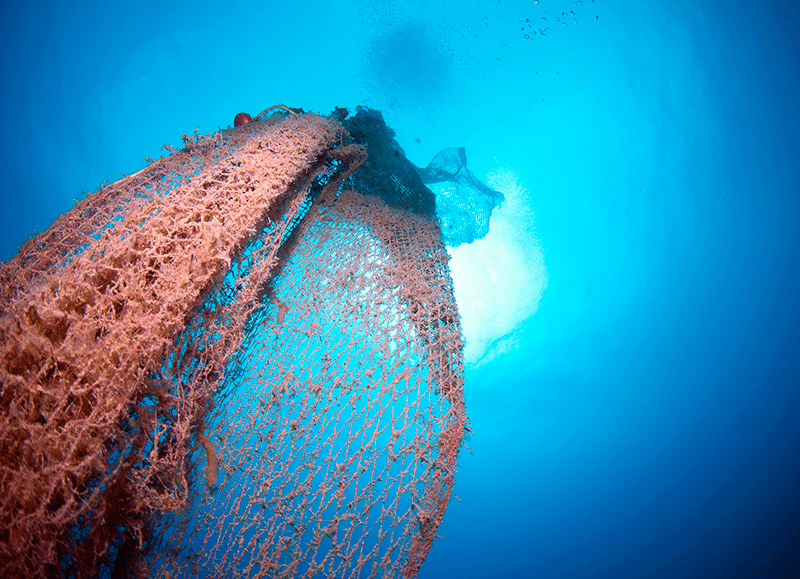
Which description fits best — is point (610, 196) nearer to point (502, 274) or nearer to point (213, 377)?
point (502, 274)

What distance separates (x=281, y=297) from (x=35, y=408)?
5.06ft

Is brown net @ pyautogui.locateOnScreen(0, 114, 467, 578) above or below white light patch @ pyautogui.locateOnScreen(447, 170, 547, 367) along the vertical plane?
below

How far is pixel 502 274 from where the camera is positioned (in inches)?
637

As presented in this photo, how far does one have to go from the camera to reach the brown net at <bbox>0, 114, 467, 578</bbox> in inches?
39.4

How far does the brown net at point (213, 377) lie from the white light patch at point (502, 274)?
1187cm

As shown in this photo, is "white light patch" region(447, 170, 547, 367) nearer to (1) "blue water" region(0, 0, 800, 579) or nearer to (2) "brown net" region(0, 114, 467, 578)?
(1) "blue water" region(0, 0, 800, 579)

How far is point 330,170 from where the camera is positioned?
9.88 feet

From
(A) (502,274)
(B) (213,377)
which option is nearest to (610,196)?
(A) (502,274)

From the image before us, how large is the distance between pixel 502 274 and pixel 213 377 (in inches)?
635

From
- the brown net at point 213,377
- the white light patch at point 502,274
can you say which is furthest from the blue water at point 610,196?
the brown net at point 213,377

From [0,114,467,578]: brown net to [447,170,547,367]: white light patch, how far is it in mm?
11873

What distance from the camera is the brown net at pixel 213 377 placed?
1.00m

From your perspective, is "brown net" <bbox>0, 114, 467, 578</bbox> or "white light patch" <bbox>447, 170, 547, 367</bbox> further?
"white light patch" <bbox>447, 170, 547, 367</bbox>

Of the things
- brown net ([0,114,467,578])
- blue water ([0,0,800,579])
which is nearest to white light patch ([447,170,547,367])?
blue water ([0,0,800,579])
